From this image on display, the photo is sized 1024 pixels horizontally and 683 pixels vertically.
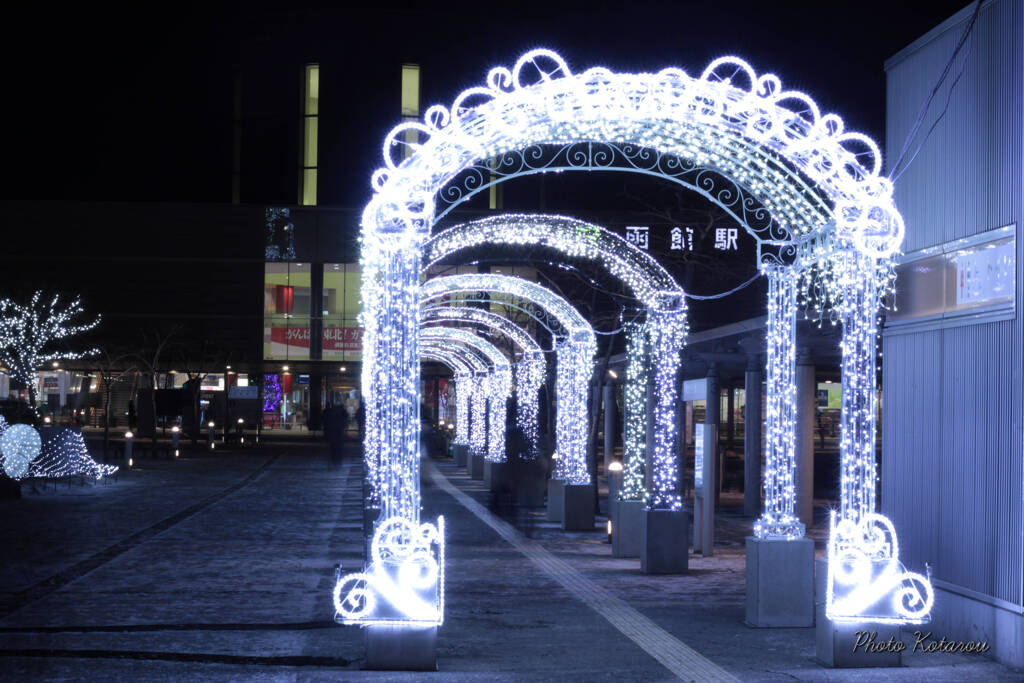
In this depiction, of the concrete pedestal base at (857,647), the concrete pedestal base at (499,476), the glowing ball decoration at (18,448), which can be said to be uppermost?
the glowing ball decoration at (18,448)

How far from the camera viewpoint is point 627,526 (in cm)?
1484

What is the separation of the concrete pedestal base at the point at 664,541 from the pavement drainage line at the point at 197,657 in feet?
18.0

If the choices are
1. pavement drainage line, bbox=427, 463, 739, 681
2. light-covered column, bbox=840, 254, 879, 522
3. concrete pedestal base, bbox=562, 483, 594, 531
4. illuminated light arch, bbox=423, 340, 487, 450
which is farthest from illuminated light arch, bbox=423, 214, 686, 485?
illuminated light arch, bbox=423, 340, 487, 450

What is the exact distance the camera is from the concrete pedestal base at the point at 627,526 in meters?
14.8

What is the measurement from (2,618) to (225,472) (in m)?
21.3

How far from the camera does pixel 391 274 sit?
9438mm

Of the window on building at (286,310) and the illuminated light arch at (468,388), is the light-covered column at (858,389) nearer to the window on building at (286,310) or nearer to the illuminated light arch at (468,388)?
the illuminated light arch at (468,388)

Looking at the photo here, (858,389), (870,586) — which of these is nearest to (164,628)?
(870,586)

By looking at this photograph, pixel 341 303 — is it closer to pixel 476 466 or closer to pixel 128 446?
pixel 476 466

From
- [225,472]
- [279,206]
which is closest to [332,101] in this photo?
[279,206]

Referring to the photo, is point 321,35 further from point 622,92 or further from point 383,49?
point 622,92

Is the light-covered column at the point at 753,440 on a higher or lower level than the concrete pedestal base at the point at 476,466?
higher

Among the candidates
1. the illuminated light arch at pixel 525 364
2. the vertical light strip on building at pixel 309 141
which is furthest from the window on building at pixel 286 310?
the illuminated light arch at pixel 525 364

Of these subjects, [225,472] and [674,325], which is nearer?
[674,325]
